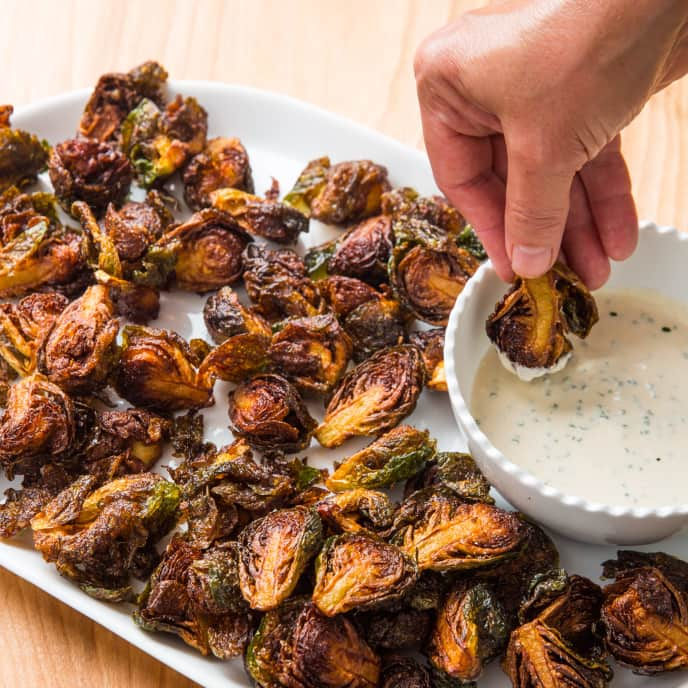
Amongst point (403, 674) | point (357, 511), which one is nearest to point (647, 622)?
point (403, 674)

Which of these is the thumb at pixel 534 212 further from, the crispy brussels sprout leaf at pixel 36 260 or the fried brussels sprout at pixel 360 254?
the crispy brussels sprout leaf at pixel 36 260

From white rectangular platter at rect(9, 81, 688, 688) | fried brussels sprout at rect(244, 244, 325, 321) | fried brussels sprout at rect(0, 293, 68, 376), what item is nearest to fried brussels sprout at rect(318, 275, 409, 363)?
fried brussels sprout at rect(244, 244, 325, 321)

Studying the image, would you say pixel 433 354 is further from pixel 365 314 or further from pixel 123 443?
pixel 123 443

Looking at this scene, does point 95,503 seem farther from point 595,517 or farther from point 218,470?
point 595,517

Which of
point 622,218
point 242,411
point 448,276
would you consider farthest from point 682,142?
point 242,411

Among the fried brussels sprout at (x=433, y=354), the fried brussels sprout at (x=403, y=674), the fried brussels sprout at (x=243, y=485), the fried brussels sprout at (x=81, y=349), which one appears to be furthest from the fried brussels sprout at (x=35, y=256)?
the fried brussels sprout at (x=403, y=674)
